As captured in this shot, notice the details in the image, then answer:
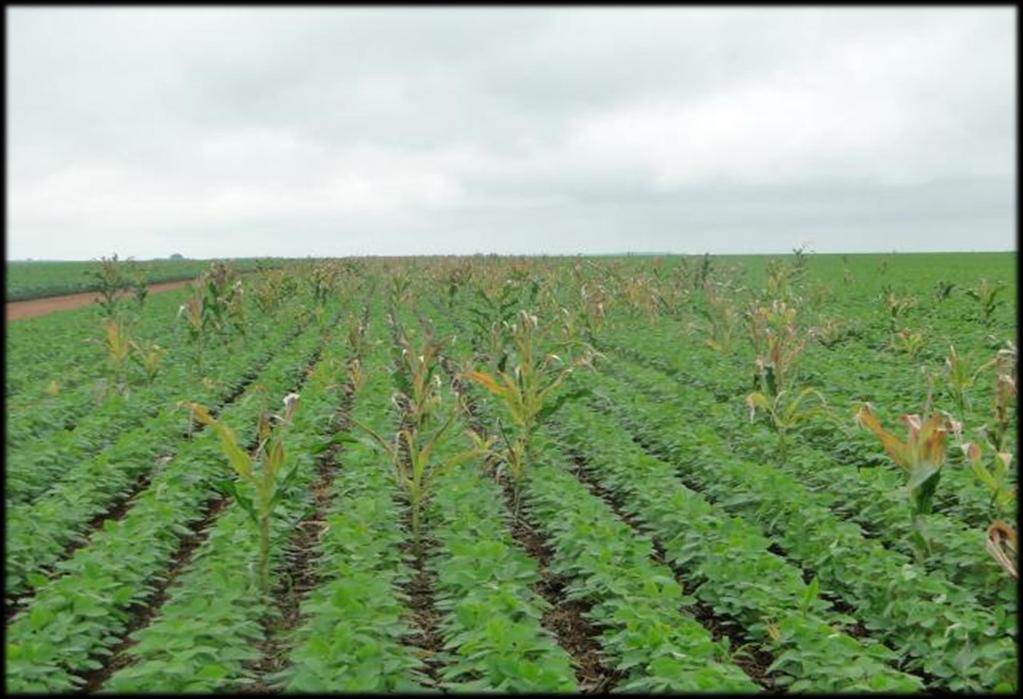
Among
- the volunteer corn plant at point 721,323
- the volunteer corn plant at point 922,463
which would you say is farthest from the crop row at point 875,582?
the volunteer corn plant at point 721,323

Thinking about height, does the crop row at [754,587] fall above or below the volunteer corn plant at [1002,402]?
below

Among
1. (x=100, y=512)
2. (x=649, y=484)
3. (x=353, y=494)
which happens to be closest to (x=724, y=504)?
(x=649, y=484)

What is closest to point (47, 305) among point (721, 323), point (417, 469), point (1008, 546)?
point (721, 323)

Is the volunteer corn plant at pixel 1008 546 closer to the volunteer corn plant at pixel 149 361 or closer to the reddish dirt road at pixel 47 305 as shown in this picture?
the volunteer corn plant at pixel 149 361

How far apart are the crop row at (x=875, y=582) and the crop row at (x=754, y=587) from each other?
0.22 meters

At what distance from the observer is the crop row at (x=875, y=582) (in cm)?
406

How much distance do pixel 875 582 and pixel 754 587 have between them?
733 millimetres

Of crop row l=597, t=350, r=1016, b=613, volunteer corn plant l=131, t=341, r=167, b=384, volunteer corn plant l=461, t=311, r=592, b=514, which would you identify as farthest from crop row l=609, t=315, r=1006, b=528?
volunteer corn plant l=131, t=341, r=167, b=384

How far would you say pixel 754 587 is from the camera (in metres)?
4.69

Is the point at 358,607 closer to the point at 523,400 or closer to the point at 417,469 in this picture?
the point at 417,469

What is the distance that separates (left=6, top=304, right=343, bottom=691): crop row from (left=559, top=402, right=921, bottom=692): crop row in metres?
3.09

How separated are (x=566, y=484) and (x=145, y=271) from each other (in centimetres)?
1370

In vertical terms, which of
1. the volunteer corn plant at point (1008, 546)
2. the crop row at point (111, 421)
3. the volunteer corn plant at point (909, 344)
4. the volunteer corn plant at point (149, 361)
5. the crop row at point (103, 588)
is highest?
the volunteer corn plant at point (909, 344)

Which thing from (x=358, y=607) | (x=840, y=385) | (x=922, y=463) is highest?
(x=922, y=463)
